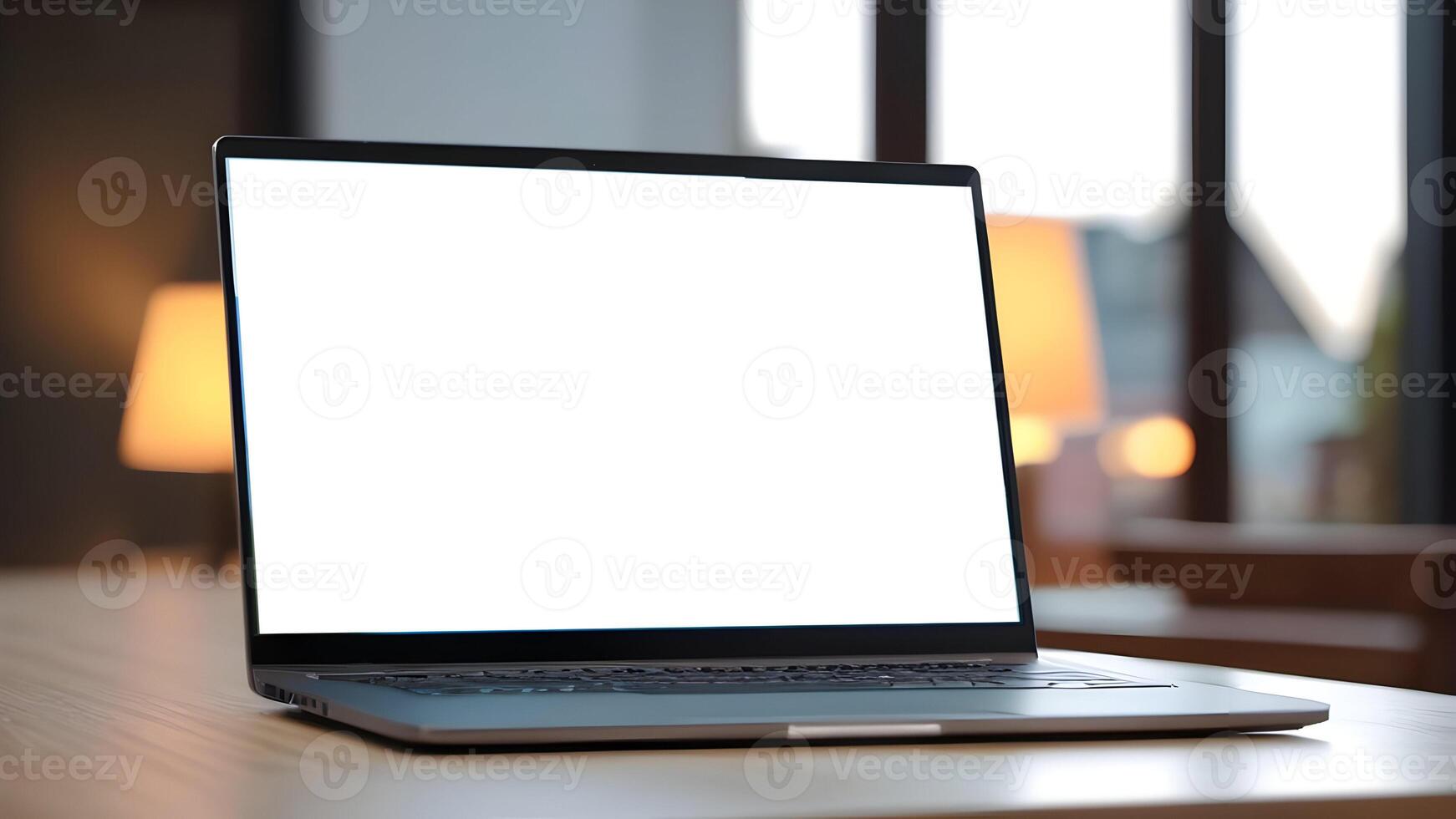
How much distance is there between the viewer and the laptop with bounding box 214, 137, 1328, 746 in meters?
0.65

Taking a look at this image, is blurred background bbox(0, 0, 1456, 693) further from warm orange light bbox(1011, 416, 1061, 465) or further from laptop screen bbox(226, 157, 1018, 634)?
laptop screen bbox(226, 157, 1018, 634)

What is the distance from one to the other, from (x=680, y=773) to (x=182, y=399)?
8.46ft

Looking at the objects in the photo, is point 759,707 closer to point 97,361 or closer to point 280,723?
point 280,723

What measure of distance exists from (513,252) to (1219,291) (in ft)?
11.6

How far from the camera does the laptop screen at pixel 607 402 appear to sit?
0.66 m

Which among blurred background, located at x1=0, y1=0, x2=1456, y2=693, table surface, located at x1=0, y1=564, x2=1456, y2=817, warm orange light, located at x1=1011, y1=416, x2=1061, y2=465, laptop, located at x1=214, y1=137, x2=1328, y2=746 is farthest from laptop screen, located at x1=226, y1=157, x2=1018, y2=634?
warm orange light, located at x1=1011, y1=416, x2=1061, y2=465

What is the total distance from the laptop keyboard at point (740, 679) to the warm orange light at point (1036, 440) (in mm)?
3005

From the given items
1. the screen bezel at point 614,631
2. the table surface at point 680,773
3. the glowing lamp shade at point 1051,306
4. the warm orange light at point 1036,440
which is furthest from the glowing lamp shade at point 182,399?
the table surface at point 680,773

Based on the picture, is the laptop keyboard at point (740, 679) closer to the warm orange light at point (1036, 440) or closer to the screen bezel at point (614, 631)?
the screen bezel at point (614, 631)

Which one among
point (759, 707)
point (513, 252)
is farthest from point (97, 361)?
point (759, 707)

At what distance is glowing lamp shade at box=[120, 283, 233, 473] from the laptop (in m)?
2.18

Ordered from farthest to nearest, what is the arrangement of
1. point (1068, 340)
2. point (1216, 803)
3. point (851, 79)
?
point (851, 79) → point (1068, 340) → point (1216, 803)

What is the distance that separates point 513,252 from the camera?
708 millimetres

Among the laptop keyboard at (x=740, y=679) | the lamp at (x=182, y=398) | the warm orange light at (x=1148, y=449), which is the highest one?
the lamp at (x=182, y=398)
